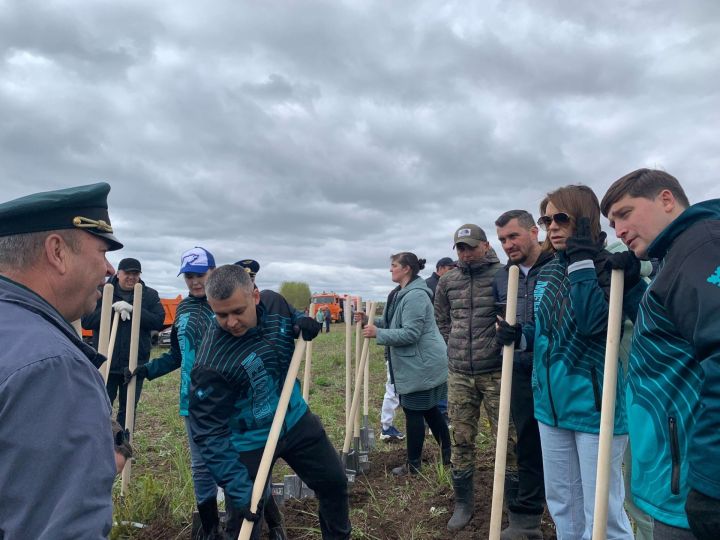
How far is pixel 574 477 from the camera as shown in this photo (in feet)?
9.58

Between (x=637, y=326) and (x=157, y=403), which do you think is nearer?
(x=637, y=326)

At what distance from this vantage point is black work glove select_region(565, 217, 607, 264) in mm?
2719

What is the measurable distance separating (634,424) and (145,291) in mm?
5274

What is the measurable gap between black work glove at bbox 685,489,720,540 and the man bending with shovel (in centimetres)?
222

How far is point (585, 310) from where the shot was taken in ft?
8.91

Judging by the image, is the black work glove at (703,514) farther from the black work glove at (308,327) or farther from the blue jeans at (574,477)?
the black work glove at (308,327)

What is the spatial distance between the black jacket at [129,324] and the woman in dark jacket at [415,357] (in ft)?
7.67

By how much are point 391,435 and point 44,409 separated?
636 cm

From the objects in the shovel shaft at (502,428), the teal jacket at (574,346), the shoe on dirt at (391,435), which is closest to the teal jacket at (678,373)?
the teal jacket at (574,346)

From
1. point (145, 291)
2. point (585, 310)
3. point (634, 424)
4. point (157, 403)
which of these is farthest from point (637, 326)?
point (157, 403)

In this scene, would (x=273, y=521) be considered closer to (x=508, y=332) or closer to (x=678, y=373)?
(x=508, y=332)

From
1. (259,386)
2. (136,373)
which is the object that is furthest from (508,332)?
(136,373)

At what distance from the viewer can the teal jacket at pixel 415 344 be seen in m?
5.21

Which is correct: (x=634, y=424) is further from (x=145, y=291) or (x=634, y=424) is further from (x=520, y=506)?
(x=145, y=291)
